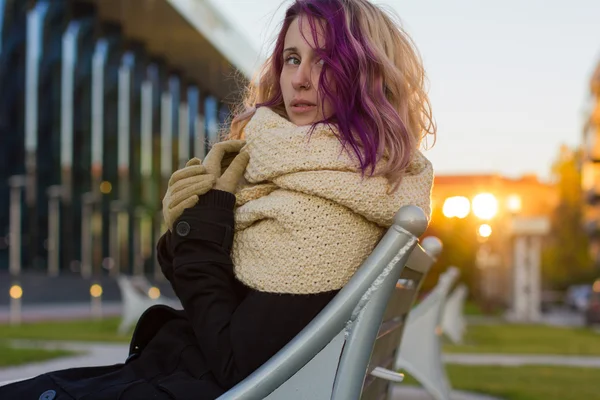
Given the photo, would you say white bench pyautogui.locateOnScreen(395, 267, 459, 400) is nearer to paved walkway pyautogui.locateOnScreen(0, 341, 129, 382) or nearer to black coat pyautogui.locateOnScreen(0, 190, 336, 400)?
paved walkway pyautogui.locateOnScreen(0, 341, 129, 382)

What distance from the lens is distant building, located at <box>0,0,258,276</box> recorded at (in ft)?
119

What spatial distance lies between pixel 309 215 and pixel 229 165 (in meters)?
0.31

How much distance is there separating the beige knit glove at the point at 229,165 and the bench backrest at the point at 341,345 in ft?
1.84

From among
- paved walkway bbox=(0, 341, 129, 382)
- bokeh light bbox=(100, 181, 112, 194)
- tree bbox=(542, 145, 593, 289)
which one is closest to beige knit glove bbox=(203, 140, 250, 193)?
paved walkway bbox=(0, 341, 129, 382)

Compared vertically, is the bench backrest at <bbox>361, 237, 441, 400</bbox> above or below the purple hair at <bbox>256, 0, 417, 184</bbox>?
below

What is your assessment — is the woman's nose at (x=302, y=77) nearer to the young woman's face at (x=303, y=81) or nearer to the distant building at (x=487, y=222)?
the young woman's face at (x=303, y=81)

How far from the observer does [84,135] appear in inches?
1633

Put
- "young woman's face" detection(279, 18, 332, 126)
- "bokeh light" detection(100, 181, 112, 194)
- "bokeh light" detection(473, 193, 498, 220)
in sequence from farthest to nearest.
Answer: "bokeh light" detection(100, 181, 112, 194), "bokeh light" detection(473, 193, 498, 220), "young woman's face" detection(279, 18, 332, 126)

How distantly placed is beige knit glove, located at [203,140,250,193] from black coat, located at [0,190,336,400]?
5cm

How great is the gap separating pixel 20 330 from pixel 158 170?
3337cm

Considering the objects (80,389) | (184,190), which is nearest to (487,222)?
(184,190)

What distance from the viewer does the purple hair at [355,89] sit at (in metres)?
2.08

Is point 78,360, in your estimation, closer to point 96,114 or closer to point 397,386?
point 397,386

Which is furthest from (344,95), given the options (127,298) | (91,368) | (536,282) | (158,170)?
(158,170)
